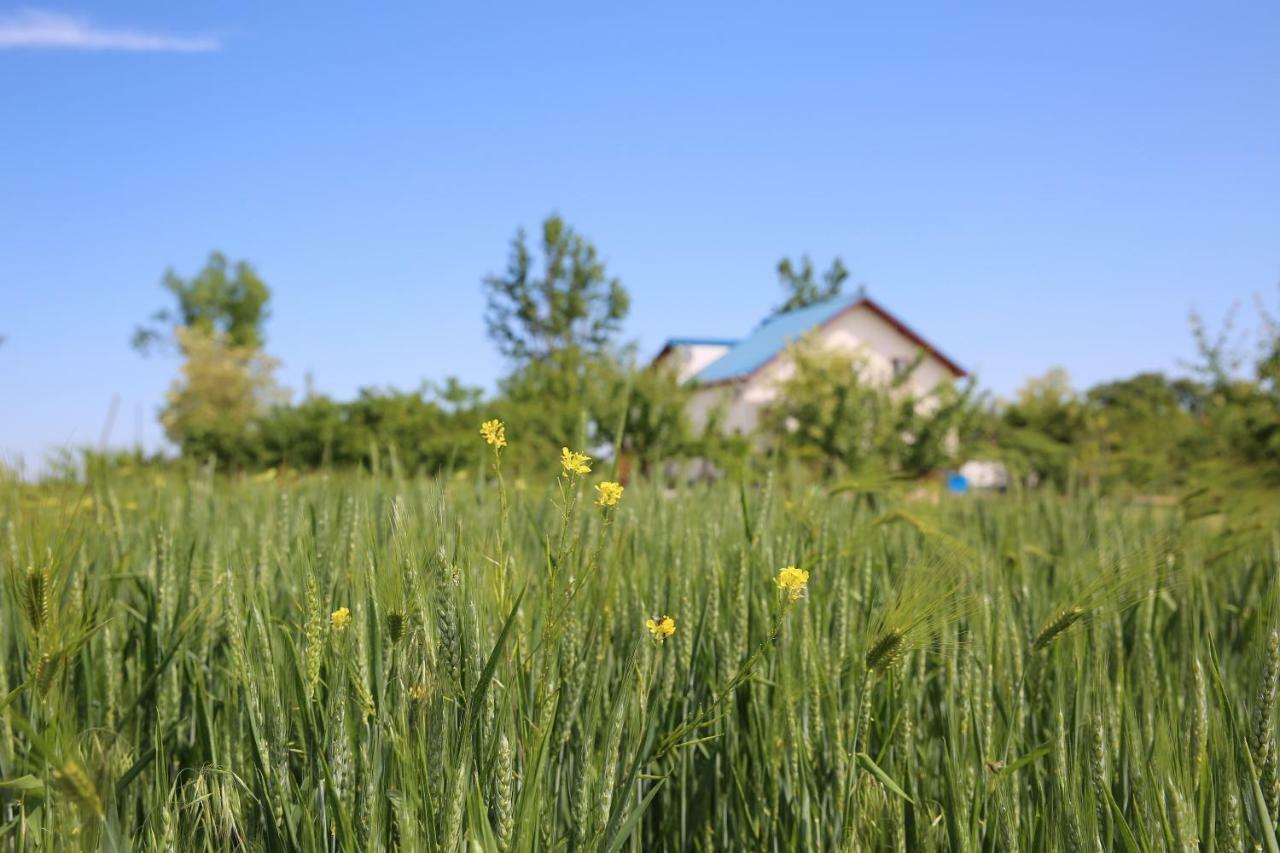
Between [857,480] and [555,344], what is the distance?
45782 millimetres

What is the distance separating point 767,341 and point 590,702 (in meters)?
37.6

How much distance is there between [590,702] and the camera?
1.08 meters

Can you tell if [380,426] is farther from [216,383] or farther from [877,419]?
[216,383]

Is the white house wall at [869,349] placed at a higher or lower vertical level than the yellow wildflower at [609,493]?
higher

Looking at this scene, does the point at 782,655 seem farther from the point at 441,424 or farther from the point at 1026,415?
the point at 1026,415

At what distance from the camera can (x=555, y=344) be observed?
157 feet

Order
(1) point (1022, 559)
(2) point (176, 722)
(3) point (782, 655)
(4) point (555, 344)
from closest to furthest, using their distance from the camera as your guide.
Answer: (3) point (782, 655), (2) point (176, 722), (1) point (1022, 559), (4) point (555, 344)

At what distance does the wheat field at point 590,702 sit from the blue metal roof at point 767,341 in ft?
101

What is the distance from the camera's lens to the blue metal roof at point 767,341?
34.8 meters

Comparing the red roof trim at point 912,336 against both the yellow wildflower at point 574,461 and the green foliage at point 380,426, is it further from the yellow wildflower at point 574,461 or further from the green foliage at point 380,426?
the yellow wildflower at point 574,461

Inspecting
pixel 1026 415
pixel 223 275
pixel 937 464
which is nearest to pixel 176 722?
pixel 937 464

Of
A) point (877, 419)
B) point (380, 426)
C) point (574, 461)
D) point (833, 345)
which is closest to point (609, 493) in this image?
point (574, 461)

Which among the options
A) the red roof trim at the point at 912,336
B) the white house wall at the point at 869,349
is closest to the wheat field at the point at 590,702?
the white house wall at the point at 869,349

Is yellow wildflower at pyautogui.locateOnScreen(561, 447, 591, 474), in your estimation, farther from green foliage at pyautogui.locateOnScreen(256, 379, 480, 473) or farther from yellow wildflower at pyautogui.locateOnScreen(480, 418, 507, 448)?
green foliage at pyautogui.locateOnScreen(256, 379, 480, 473)
